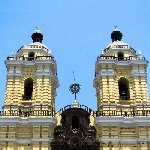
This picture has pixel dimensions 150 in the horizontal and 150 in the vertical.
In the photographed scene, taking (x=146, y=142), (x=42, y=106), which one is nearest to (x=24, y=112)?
(x=42, y=106)

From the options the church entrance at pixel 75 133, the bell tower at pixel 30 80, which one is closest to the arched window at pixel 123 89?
the church entrance at pixel 75 133

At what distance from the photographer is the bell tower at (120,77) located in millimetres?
39094

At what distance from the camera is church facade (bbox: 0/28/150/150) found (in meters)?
36.4

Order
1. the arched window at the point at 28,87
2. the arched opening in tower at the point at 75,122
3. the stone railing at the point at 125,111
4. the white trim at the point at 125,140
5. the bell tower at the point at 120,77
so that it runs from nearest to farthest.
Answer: the white trim at the point at 125,140
the arched opening in tower at the point at 75,122
the stone railing at the point at 125,111
the bell tower at the point at 120,77
the arched window at the point at 28,87

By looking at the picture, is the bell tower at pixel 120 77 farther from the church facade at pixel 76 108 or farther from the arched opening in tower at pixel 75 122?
the arched opening in tower at pixel 75 122

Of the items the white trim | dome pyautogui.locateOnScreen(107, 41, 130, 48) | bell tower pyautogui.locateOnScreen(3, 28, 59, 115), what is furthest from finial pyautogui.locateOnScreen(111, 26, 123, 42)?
the white trim

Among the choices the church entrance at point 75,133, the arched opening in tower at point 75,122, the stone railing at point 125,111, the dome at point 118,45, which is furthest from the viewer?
the dome at point 118,45

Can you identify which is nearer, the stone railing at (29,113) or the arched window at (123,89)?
the stone railing at (29,113)

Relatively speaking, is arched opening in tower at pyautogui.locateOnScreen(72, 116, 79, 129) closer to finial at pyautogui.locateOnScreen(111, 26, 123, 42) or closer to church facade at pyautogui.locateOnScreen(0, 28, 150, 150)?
church facade at pyautogui.locateOnScreen(0, 28, 150, 150)

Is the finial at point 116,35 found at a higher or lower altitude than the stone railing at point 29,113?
→ higher

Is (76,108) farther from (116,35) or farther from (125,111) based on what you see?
(116,35)

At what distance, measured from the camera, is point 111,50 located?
42156 millimetres

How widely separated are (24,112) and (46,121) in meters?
2.66

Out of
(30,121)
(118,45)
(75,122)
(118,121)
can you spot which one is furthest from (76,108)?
(118,45)
